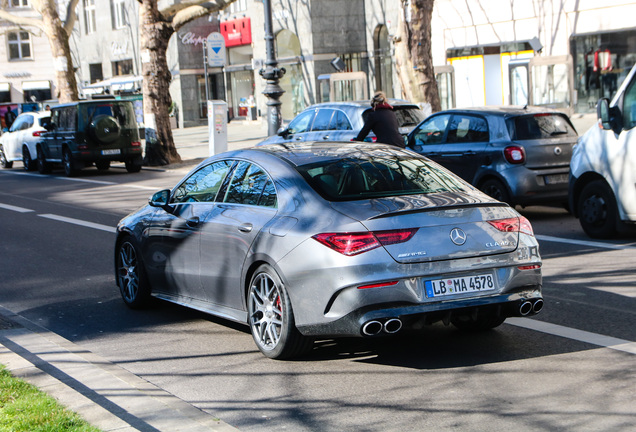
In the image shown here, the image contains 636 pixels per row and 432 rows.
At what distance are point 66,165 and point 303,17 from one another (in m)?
19.5

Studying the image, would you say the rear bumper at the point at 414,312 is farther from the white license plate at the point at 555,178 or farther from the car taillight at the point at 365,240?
Result: the white license plate at the point at 555,178

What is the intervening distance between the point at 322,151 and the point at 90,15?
5911cm

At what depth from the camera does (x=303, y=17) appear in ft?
138

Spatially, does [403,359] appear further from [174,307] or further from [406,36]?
[406,36]

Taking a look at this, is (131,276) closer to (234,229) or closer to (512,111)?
(234,229)

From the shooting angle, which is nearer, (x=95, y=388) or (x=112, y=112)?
(x=95, y=388)

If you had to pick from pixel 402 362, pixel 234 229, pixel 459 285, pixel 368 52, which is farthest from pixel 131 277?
pixel 368 52

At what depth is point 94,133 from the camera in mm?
24547

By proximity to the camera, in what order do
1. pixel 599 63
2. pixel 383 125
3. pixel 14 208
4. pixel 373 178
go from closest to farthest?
pixel 373 178 → pixel 383 125 → pixel 14 208 → pixel 599 63

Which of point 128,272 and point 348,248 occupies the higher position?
point 348,248

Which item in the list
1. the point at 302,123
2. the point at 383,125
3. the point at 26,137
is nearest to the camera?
the point at 383,125

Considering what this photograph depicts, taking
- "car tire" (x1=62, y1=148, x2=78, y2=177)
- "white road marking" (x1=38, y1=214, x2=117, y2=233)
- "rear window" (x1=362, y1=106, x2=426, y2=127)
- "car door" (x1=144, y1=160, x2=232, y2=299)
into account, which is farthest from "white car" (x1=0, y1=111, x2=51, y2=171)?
"car door" (x1=144, y1=160, x2=232, y2=299)

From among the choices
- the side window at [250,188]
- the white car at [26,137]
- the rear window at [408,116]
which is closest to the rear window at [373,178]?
the side window at [250,188]

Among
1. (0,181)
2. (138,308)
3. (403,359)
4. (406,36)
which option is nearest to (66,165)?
(0,181)
